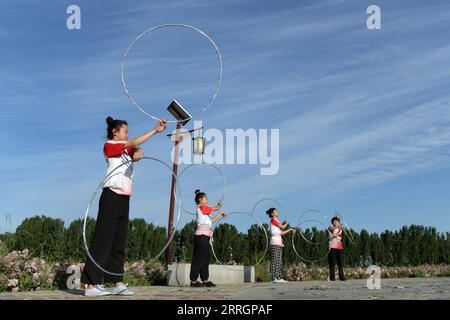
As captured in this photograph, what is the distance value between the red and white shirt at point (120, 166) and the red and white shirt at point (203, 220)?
3.46m

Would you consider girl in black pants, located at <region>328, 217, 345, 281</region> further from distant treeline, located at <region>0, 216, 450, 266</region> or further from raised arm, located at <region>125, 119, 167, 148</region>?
raised arm, located at <region>125, 119, 167, 148</region>

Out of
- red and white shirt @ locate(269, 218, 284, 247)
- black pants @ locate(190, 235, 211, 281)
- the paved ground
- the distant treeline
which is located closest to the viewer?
the paved ground

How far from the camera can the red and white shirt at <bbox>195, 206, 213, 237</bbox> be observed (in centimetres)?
1007

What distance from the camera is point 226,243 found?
1994cm

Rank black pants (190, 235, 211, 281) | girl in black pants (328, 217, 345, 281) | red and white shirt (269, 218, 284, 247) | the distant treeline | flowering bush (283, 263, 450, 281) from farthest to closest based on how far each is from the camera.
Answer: the distant treeline < flowering bush (283, 263, 450, 281) < girl in black pants (328, 217, 345, 281) < red and white shirt (269, 218, 284, 247) < black pants (190, 235, 211, 281)

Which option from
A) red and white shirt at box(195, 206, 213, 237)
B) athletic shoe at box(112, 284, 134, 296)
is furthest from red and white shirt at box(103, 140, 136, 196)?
red and white shirt at box(195, 206, 213, 237)


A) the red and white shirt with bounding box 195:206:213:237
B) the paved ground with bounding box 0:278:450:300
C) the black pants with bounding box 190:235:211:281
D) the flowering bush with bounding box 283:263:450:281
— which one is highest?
the red and white shirt with bounding box 195:206:213:237

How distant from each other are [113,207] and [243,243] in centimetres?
1401

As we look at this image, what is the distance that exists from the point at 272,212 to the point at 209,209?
3.06 meters

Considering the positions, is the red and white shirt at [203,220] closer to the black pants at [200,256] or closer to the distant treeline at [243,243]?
the black pants at [200,256]

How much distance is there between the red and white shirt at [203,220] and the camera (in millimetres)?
10070

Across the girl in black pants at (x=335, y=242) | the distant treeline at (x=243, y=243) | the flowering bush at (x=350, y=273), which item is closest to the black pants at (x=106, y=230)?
the distant treeline at (x=243, y=243)
